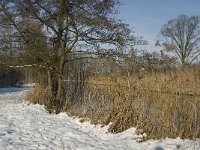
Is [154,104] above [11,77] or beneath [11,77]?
beneath

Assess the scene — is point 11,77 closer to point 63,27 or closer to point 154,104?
point 63,27

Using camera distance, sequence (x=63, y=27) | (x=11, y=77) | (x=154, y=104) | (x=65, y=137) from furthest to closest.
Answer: (x=11, y=77)
(x=63, y=27)
(x=154, y=104)
(x=65, y=137)

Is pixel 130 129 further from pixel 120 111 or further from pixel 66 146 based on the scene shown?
pixel 66 146

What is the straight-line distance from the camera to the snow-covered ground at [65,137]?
8.22 m

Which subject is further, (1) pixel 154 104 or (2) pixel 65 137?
(1) pixel 154 104

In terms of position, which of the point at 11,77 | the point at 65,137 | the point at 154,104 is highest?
the point at 11,77

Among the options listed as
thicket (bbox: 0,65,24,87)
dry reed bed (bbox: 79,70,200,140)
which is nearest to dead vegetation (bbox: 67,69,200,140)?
dry reed bed (bbox: 79,70,200,140)

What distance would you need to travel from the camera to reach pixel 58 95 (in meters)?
15.2

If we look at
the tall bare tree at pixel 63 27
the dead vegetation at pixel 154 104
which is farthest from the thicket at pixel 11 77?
the dead vegetation at pixel 154 104

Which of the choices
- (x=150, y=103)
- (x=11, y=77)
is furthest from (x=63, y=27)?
(x=11, y=77)

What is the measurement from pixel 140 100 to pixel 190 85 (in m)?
1.52

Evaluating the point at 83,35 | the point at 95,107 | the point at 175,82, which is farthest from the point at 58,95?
the point at 175,82

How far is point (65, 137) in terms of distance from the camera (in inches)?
369

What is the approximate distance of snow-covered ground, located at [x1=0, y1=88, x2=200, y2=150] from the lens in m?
8.22
